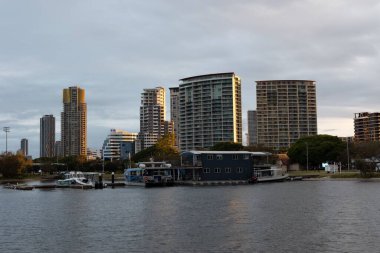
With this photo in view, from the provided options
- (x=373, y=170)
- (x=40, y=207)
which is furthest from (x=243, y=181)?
(x=40, y=207)

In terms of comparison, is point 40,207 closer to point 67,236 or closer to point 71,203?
point 71,203

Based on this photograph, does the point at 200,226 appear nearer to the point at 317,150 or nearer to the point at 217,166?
the point at 217,166

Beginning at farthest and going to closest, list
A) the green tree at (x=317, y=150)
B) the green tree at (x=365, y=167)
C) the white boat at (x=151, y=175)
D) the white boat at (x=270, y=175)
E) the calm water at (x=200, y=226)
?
the green tree at (x=317, y=150) → the white boat at (x=270, y=175) → the green tree at (x=365, y=167) → the white boat at (x=151, y=175) → the calm water at (x=200, y=226)

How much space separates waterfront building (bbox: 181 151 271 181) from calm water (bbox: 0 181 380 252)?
54.9 m

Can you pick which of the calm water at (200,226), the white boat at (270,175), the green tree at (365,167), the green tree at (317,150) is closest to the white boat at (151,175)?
the white boat at (270,175)

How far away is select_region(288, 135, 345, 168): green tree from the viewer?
177250 mm

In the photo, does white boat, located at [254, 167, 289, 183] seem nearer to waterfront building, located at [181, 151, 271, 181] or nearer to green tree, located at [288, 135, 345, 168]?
waterfront building, located at [181, 151, 271, 181]

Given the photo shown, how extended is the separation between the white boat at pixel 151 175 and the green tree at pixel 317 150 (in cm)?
6389

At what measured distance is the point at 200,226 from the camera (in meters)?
50.8

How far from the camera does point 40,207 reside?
3061 inches

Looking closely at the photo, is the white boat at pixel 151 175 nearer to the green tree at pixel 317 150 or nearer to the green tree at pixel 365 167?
the green tree at pixel 365 167

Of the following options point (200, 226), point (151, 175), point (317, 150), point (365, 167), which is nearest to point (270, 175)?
point (365, 167)

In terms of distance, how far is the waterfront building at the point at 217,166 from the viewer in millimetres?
134000

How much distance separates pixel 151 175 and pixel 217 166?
1853 centimetres
